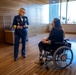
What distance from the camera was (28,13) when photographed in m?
6.46

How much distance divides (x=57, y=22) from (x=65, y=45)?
515 millimetres

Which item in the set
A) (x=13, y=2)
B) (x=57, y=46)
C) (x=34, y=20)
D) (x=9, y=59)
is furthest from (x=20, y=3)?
(x=57, y=46)

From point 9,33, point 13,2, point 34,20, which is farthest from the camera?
point 34,20

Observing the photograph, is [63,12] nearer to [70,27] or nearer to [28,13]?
[70,27]

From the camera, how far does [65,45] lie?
262 cm

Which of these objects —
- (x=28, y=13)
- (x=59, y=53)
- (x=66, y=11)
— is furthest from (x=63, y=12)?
(x=59, y=53)

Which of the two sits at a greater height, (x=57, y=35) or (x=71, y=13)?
(x=71, y=13)

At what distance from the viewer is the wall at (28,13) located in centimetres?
506

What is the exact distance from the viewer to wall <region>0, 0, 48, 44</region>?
506 cm

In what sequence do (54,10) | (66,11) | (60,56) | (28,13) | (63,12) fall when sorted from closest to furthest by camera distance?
(60,56) → (28,13) → (66,11) → (63,12) → (54,10)

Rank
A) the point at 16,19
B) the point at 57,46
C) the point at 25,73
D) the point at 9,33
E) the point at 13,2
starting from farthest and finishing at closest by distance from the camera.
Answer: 1. the point at 13,2
2. the point at 9,33
3. the point at 16,19
4. the point at 57,46
5. the point at 25,73

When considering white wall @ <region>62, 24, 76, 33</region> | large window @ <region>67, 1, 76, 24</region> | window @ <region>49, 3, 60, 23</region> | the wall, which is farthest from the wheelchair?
window @ <region>49, 3, 60, 23</region>

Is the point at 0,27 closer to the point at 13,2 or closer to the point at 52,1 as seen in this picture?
the point at 13,2

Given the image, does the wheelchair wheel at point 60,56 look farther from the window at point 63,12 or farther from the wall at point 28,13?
the window at point 63,12
